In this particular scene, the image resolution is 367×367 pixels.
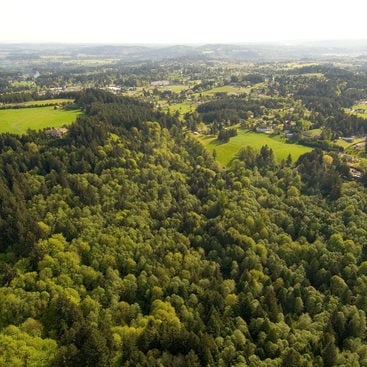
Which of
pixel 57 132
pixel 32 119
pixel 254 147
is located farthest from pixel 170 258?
pixel 32 119

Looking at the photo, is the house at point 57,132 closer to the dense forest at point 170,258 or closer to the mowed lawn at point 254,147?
the dense forest at point 170,258

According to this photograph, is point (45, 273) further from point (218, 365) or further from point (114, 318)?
point (218, 365)

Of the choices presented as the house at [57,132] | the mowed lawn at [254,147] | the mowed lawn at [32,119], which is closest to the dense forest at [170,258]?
the house at [57,132]

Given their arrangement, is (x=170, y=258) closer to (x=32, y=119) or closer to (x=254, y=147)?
(x=254, y=147)

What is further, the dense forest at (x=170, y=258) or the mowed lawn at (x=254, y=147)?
the mowed lawn at (x=254, y=147)

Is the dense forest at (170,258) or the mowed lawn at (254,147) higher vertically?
the mowed lawn at (254,147)

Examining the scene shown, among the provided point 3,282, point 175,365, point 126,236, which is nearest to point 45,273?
point 3,282
